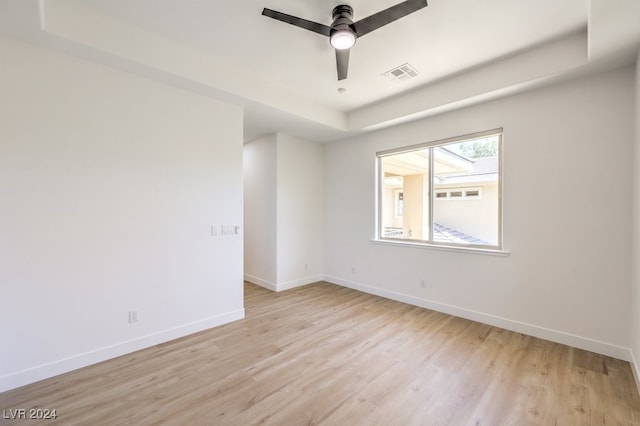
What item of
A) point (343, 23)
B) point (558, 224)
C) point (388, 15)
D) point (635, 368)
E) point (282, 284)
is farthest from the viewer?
point (282, 284)

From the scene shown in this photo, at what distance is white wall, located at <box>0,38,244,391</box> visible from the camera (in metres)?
2.15

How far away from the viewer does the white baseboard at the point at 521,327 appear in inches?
101

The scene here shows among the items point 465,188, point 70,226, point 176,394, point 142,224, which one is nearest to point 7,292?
point 70,226

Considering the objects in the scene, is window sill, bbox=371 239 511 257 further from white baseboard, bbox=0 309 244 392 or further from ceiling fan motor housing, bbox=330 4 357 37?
ceiling fan motor housing, bbox=330 4 357 37

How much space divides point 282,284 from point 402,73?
3646 mm

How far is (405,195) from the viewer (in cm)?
453

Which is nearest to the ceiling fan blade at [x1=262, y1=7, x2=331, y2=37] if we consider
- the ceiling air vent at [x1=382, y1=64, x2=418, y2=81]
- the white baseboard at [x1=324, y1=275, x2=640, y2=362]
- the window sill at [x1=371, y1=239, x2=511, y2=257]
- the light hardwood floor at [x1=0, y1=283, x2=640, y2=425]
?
the ceiling air vent at [x1=382, y1=64, x2=418, y2=81]

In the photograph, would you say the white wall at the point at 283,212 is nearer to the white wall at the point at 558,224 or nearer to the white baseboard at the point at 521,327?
the white baseboard at the point at 521,327

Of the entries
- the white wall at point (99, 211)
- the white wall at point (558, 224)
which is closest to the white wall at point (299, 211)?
the white wall at point (99, 211)

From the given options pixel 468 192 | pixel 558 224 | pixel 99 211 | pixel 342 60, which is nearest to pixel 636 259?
pixel 558 224

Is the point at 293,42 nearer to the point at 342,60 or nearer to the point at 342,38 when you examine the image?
the point at 342,60

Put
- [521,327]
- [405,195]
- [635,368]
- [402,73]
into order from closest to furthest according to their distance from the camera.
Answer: [635,368]
[521,327]
[402,73]
[405,195]

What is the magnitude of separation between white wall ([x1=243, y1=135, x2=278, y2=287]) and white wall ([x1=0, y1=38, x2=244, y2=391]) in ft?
4.55

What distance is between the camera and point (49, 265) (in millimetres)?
2270
